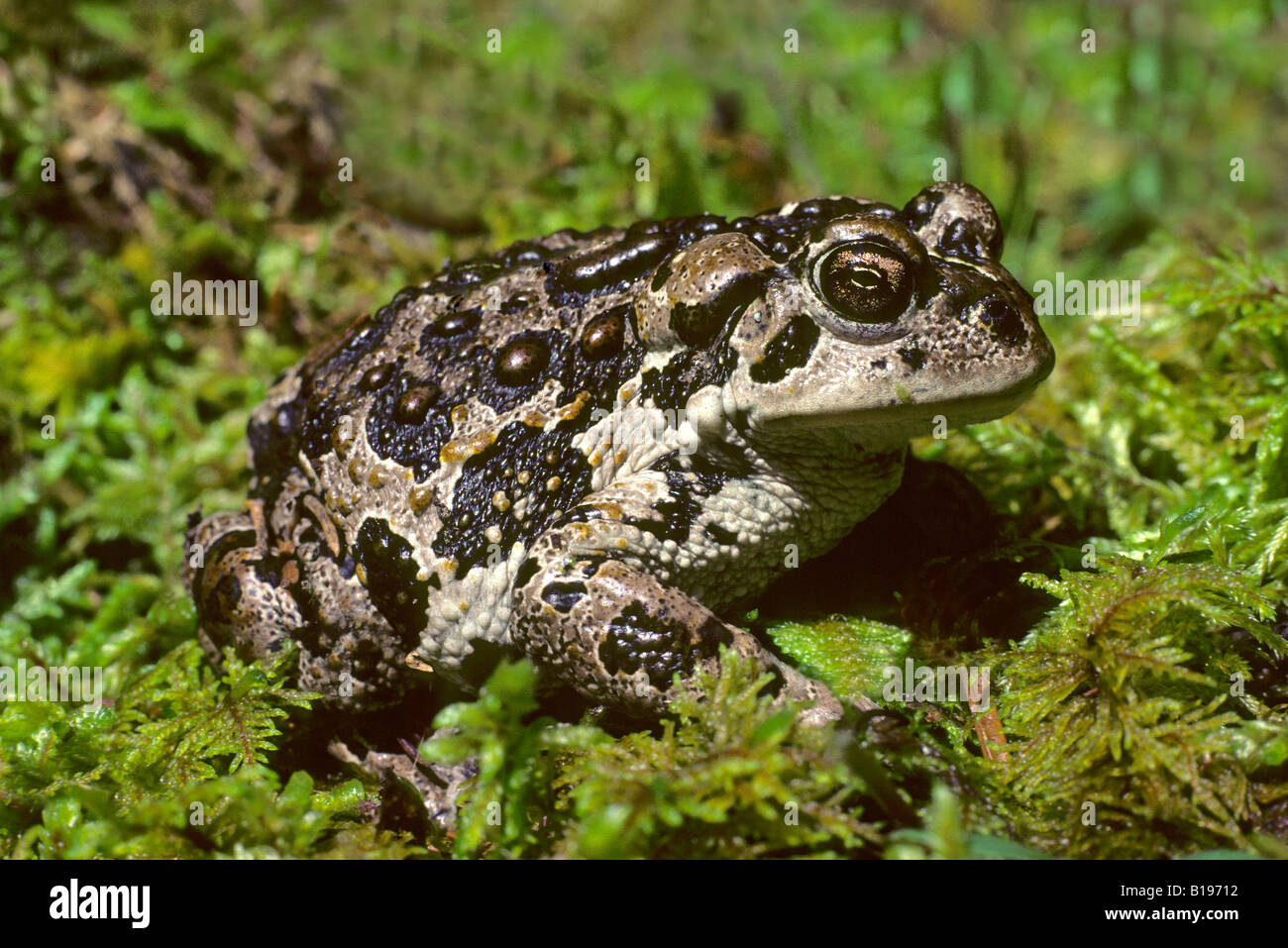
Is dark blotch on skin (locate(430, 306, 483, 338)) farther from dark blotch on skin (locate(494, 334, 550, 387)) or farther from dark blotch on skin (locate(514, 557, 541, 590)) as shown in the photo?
dark blotch on skin (locate(514, 557, 541, 590))

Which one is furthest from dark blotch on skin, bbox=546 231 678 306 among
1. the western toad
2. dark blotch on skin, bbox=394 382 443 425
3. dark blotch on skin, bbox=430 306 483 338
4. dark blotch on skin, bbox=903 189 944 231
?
dark blotch on skin, bbox=903 189 944 231

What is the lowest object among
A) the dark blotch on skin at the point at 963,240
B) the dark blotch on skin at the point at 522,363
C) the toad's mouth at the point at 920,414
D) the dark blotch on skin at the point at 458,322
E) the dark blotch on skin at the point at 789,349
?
the toad's mouth at the point at 920,414

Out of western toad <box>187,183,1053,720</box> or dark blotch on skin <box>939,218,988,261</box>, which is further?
dark blotch on skin <box>939,218,988,261</box>

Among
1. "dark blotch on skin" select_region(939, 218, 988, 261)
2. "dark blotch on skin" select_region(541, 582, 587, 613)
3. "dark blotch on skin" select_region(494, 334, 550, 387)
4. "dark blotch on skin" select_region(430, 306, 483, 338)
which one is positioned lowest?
"dark blotch on skin" select_region(541, 582, 587, 613)

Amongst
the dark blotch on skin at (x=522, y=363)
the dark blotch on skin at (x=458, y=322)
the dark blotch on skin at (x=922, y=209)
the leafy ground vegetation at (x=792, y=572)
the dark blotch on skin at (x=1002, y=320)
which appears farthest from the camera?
the dark blotch on skin at (x=458, y=322)

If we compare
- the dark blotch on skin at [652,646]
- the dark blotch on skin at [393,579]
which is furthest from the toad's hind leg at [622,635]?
the dark blotch on skin at [393,579]

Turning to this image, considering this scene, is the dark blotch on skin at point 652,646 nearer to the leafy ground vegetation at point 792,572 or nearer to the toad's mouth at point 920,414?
the leafy ground vegetation at point 792,572

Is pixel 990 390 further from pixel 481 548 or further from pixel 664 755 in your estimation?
pixel 481 548
